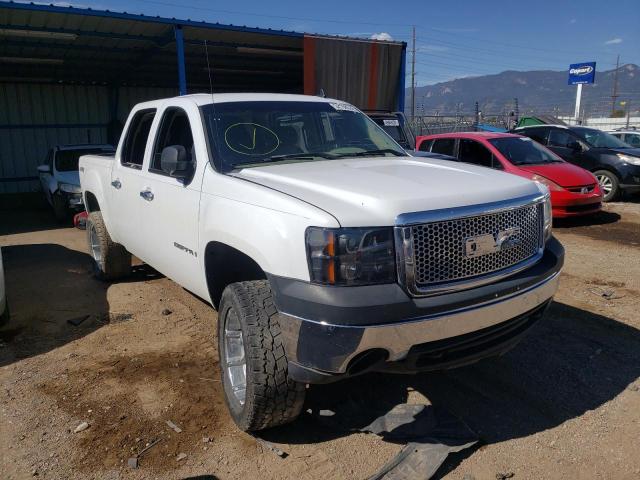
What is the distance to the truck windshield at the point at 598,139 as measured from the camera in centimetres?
1215

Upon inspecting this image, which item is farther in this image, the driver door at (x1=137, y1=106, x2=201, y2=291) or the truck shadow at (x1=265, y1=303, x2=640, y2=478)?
the driver door at (x1=137, y1=106, x2=201, y2=291)

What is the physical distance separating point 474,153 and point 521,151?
87 cm

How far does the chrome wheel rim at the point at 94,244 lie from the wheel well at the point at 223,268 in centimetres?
321

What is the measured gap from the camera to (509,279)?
2.89 m

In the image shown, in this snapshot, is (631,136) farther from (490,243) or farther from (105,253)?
(490,243)

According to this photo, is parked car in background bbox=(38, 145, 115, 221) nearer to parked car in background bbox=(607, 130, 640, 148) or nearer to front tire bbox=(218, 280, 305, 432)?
front tire bbox=(218, 280, 305, 432)

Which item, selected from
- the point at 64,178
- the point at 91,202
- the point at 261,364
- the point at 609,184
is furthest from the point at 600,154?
the point at 64,178

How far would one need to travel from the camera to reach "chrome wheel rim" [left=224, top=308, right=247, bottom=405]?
3.19 m

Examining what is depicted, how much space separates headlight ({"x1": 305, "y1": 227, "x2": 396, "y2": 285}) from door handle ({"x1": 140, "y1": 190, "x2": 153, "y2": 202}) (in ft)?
7.21

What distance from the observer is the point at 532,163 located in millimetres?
9719

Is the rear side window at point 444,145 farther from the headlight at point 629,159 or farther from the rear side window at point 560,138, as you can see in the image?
the headlight at point 629,159

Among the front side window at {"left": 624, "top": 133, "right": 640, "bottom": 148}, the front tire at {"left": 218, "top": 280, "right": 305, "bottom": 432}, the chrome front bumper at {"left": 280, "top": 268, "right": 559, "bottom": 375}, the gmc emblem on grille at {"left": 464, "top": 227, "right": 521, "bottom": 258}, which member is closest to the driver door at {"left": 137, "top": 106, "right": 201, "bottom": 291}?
the front tire at {"left": 218, "top": 280, "right": 305, "bottom": 432}

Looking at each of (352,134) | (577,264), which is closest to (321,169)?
(352,134)

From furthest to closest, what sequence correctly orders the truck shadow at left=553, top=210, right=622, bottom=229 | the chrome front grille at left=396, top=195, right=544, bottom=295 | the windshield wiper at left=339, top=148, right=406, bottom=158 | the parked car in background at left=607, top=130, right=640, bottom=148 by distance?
the parked car in background at left=607, top=130, right=640, bottom=148 < the truck shadow at left=553, top=210, right=622, bottom=229 < the windshield wiper at left=339, top=148, right=406, bottom=158 < the chrome front grille at left=396, top=195, right=544, bottom=295
